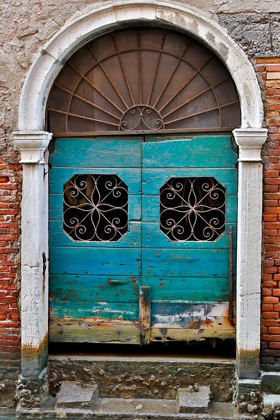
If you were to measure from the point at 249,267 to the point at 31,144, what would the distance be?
2.14 meters

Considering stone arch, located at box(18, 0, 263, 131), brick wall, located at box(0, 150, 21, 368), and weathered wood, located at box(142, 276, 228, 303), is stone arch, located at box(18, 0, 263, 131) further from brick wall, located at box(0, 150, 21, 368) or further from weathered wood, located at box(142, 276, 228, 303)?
weathered wood, located at box(142, 276, 228, 303)

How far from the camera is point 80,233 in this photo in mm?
5281

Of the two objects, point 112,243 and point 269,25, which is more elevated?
point 269,25

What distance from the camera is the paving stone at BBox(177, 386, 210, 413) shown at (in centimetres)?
489

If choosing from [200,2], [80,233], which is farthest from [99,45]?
[80,233]

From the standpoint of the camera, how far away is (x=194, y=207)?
5098 millimetres

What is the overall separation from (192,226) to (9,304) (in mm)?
1781

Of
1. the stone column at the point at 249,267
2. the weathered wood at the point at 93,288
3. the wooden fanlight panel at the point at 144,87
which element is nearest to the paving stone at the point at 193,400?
the stone column at the point at 249,267

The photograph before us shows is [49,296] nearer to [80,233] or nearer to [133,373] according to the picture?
[80,233]

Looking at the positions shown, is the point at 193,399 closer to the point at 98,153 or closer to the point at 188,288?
the point at 188,288

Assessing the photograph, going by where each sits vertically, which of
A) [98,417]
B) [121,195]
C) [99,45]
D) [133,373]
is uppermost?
[99,45]

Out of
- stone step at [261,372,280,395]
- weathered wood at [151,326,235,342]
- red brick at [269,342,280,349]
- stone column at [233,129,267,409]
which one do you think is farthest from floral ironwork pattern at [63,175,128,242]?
stone step at [261,372,280,395]

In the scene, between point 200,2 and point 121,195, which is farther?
point 121,195

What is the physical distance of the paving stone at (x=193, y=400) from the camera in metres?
4.89
